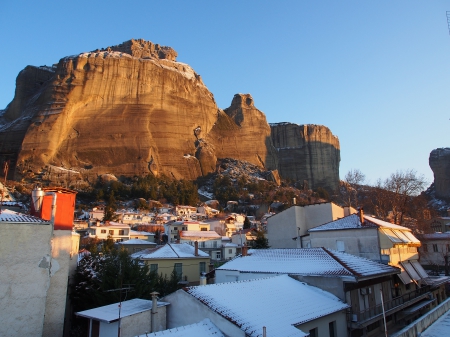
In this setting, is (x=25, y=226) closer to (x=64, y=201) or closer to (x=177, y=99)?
(x=64, y=201)

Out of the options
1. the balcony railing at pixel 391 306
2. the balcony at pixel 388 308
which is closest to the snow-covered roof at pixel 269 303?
the balcony at pixel 388 308

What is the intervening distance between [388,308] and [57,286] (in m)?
15.5

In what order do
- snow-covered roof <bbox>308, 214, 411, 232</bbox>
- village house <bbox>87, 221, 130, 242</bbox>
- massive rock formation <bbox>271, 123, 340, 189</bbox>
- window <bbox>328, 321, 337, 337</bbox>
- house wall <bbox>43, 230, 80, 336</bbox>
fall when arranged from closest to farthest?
window <bbox>328, 321, 337, 337</bbox>, house wall <bbox>43, 230, 80, 336</bbox>, snow-covered roof <bbox>308, 214, 411, 232</bbox>, village house <bbox>87, 221, 130, 242</bbox>, massive rock formation <bbox>271, 123, 340, 189</bbox>

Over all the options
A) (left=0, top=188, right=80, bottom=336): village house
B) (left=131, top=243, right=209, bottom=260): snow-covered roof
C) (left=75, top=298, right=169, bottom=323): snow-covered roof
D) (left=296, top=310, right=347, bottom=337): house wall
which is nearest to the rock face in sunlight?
(left=131, top=243, right=209, bottom=260): snow-covered roof

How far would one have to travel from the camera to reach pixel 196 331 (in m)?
10.6

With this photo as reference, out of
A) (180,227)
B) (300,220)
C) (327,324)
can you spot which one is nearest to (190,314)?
(327,324)

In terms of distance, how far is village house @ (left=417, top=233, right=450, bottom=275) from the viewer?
36.7 m

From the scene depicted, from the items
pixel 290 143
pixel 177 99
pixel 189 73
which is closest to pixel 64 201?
pixel 177 99

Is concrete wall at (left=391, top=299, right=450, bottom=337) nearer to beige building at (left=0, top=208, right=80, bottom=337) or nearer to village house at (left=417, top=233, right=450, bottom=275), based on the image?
beige building at (left=0, top=208, right=80, bottom=337)

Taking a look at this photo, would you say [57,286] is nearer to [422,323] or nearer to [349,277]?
[349,277]

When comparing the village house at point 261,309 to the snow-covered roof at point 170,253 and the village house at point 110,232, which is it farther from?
the village house at point 110,232

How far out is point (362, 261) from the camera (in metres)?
17.7

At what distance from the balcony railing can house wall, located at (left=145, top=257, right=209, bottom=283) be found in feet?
51.6

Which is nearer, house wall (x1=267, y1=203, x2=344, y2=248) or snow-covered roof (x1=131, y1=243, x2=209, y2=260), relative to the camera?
snow-covered roof (x1=131, y1=243, x2=209, y2=260)
